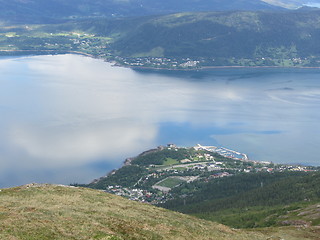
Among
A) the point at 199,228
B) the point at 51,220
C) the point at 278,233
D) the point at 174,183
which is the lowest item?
the point at 174,183

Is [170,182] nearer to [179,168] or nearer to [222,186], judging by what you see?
[179,168]

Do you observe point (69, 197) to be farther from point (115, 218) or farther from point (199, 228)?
point (199, 228)

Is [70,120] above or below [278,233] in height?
below

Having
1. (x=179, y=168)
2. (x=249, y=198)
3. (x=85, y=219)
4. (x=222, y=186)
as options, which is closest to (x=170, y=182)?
(x=179, y=168)

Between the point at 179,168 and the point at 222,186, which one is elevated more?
A: the point at 222,186

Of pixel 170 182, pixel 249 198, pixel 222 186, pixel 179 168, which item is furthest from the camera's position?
pixel 179 168

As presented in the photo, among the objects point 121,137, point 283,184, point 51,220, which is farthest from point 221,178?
point 51,220

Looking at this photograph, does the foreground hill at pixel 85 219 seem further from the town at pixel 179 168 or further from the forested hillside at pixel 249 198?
the town at pixel 179 168

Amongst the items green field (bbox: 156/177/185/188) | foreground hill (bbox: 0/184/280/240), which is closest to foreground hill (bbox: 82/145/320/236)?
green field (bbox: 156/177/185/188)
